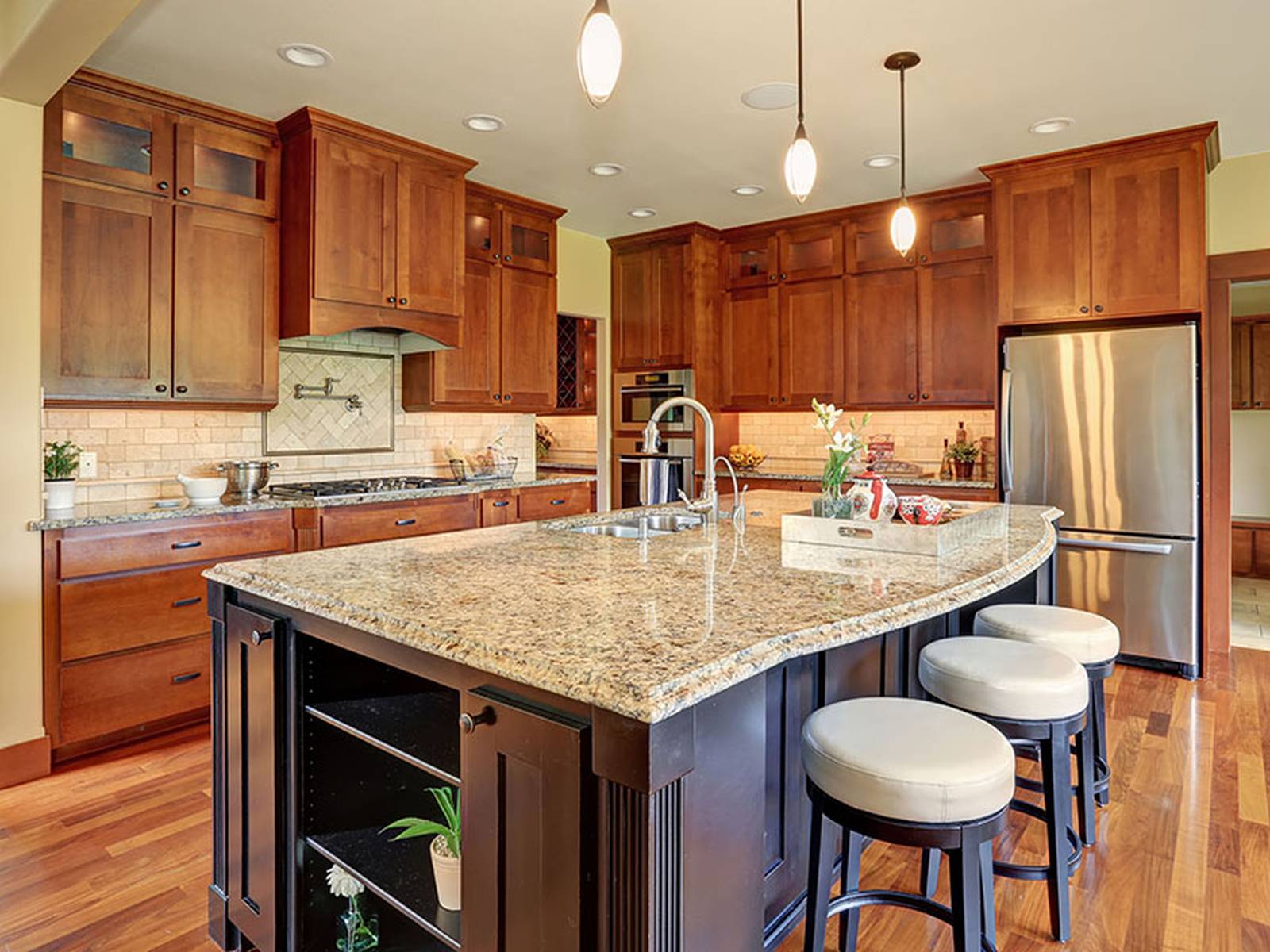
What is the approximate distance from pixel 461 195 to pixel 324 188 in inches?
33.3

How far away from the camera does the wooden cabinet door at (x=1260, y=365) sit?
21.0 feet

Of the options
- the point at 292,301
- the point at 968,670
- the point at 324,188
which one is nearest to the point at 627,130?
→ the point at 324,188

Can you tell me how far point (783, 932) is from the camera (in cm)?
178

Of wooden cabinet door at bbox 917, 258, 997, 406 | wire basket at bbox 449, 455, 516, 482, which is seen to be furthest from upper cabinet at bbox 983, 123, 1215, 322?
wire basket at bbox 449, 455, 516, 482

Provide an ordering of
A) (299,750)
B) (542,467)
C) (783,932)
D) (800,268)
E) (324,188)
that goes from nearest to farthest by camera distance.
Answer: (299,750)
(783,932)
(324,188)
(800,268)
(542,467)

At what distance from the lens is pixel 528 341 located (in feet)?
16.6

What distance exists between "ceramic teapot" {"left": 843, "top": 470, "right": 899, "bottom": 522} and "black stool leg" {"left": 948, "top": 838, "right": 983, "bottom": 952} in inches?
35.8

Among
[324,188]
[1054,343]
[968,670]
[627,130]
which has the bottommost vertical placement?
[968,670]

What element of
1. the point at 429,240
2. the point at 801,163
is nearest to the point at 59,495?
the point at 429,240

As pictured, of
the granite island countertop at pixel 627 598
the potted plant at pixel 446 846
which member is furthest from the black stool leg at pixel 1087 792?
the potted plant at pixel 446 846

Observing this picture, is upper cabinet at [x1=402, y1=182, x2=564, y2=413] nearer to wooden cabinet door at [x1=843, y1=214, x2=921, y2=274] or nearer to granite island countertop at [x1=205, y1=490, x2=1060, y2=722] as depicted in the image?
wooden cabinet door at [x1=843, y1=214, x2=921, y2=274]

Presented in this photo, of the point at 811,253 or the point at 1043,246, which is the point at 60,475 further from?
the point at 1043,246

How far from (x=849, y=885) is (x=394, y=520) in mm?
2750

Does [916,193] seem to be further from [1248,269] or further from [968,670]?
[968,670]
